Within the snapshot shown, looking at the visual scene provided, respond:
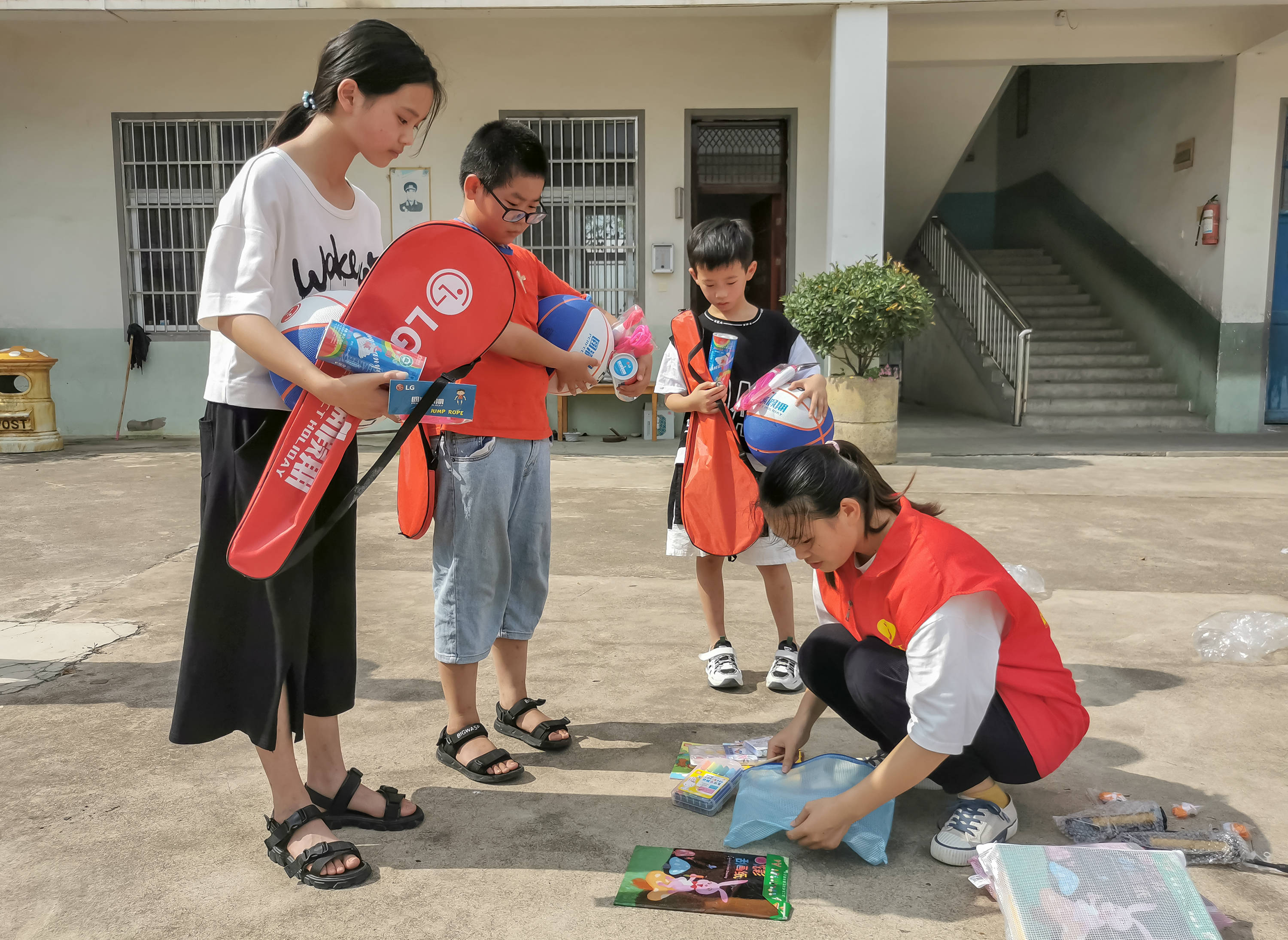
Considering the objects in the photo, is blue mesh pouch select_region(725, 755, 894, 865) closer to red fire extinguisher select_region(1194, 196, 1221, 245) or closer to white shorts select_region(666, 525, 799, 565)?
white shorts select_region(666, 525, 799, 565)

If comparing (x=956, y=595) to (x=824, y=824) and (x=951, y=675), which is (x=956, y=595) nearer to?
(x=951, y=675)

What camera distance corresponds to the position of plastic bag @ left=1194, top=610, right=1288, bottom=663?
9.96ft

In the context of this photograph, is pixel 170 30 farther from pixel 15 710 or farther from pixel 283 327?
pixel 283 327

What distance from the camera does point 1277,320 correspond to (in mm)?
9094

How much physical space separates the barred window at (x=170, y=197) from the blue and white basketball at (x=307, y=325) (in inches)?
317

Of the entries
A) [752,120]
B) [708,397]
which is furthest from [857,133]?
[708,397]

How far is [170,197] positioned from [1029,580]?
843 cm

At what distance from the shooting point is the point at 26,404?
820 centimetres

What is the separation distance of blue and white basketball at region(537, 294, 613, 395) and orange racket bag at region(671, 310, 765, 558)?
514mm

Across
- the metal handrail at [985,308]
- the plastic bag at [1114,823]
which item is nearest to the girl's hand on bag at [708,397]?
the plastic bag at [1114,823]

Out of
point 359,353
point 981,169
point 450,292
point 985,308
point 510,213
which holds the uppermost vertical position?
point 981,169

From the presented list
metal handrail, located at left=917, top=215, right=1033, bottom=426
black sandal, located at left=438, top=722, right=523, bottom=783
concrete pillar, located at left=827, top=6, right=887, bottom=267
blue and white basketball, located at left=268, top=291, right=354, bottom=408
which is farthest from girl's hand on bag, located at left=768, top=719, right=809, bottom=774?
metal handrail, located at left=917, top=215, right=1033, bottom=426

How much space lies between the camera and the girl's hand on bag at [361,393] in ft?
5.40

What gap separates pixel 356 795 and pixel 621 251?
297 inches
